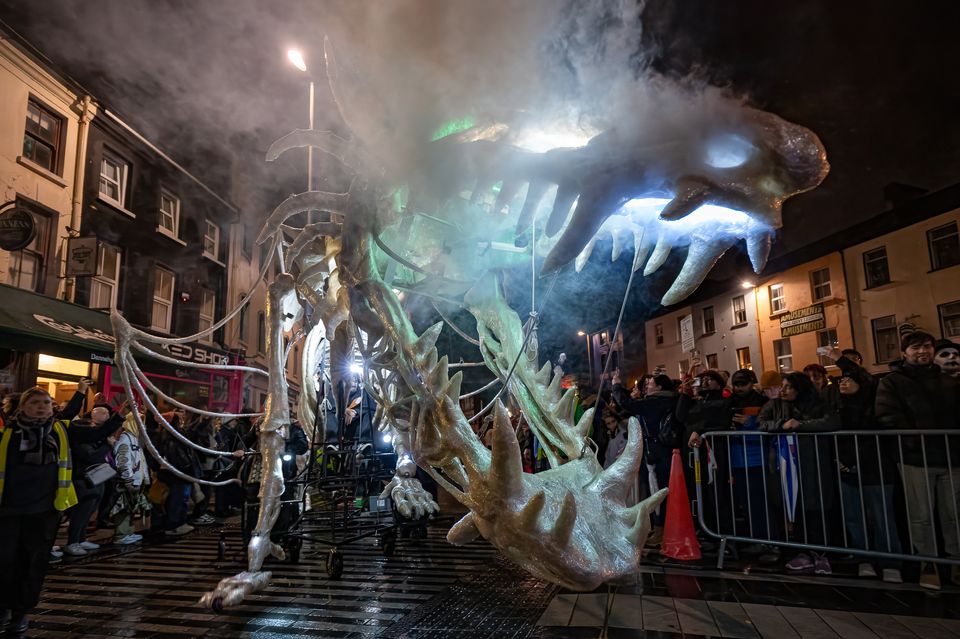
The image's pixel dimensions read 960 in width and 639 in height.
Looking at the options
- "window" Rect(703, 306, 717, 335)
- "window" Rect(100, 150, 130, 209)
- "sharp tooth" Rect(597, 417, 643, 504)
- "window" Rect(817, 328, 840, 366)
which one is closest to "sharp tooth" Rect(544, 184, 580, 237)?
"sharp tooth" Rect(597, 417, 643, 504)

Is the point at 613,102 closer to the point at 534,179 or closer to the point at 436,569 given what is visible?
the point at 534,179

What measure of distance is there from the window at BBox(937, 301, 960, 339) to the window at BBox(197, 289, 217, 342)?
22.5 m

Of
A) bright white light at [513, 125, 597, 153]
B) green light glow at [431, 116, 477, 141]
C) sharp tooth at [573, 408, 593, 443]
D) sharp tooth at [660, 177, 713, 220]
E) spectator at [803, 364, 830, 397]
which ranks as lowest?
sharp tooth at [573, 408, 593, 443]

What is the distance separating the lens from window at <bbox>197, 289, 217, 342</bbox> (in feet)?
59.7

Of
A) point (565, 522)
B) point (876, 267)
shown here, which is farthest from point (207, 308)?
point (876, 267)

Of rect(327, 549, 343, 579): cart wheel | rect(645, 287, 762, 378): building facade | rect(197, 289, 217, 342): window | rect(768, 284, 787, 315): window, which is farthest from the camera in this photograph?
rect(645, 287, 762, 378): building facade

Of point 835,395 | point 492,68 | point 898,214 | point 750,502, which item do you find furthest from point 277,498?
point 898,214

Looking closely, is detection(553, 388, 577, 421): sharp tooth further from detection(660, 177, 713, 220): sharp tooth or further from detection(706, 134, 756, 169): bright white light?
detection(706, 134, 756, 169): bright white light

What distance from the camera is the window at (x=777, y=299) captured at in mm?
21484

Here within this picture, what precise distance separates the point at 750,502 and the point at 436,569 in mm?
3415

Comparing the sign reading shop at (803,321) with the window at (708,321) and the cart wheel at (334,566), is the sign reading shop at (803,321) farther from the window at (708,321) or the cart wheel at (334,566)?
the cart wheel at (334,566)

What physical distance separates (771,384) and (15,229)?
1337 centimetres

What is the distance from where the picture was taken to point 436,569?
19.3 feet

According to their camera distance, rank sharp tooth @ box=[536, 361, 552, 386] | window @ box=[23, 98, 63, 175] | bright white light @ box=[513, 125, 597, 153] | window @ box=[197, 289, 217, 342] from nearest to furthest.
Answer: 1. bright white light @ box=[513, 125, 597, 153]
2. sharp tooth @ box=[536, 361, 552, 386]
3. window @ box=[23, 98, 63, 175]
4. window @ box=[197, 289, 217, 342]
